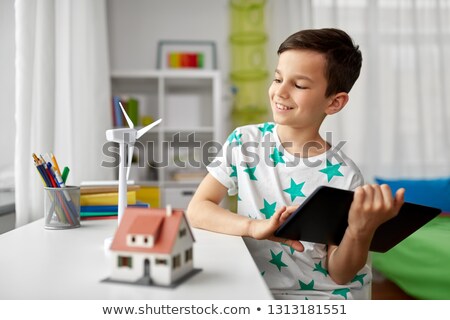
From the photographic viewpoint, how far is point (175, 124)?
354cm

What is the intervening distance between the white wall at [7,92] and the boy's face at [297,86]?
1070mm

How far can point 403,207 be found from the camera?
33.1 inches

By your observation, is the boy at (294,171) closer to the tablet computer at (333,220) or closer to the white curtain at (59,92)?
the tablet computer at (333,220)

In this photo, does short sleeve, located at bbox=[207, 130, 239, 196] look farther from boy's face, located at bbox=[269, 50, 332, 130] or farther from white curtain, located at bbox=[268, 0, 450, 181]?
white curtain, located at bbox=[268, 0, 450, 181]

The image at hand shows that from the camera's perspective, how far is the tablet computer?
781 millimetres

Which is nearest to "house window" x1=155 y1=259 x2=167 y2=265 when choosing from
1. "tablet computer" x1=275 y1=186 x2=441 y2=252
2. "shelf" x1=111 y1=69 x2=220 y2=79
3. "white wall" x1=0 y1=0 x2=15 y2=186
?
"tablet computer" x1=275 y1=186 x2=441 y2=252

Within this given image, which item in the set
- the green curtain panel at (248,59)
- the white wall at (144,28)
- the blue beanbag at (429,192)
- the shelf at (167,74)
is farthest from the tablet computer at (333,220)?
the white wall at (144,28)

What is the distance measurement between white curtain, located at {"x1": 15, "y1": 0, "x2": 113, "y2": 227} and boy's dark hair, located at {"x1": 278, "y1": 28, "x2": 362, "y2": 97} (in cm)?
90

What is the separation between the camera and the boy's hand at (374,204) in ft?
2.63

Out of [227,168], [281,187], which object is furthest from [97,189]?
[281,187]

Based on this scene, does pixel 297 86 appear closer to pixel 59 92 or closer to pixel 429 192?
pixel 59 92
